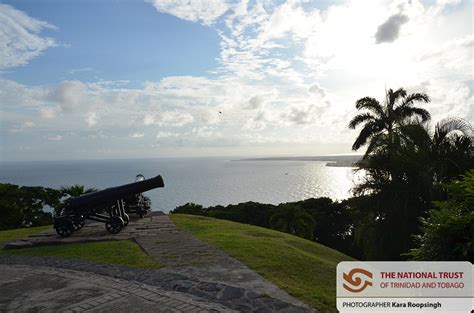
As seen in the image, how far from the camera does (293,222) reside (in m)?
23.6

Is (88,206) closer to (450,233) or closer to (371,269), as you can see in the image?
(371,269)

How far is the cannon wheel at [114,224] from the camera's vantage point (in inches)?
450

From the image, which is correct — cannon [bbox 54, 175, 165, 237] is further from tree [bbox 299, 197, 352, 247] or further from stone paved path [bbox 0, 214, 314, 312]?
tree [bbox 299, 197, 352, 247]

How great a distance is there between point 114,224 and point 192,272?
5726 mm

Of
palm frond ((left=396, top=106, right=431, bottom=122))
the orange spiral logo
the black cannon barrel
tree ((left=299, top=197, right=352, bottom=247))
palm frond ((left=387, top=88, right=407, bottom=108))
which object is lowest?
tree ((left=299, top=197, right=352, bottom=247))

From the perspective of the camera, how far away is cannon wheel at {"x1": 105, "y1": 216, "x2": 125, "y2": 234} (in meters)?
11.4

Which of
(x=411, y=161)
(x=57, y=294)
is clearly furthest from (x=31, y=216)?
(x=411, y=161)

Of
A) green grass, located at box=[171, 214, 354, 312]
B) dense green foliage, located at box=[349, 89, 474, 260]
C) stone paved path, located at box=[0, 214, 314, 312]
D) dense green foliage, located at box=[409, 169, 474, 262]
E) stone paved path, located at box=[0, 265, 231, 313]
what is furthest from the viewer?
dense green foliage, located at box=[349, 89, 474, 260]

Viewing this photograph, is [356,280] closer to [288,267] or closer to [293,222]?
[288,267]

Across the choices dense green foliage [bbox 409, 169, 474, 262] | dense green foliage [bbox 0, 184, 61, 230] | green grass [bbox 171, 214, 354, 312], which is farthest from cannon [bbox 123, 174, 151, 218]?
dense green foliage [bbox 409, 169, 474, 262]

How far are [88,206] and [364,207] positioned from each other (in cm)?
991

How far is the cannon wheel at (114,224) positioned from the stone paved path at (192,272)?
1.09 feet

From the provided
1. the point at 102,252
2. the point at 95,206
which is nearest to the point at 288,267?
the point at 102,252

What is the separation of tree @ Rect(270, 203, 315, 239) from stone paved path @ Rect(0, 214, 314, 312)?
44.5 feet
